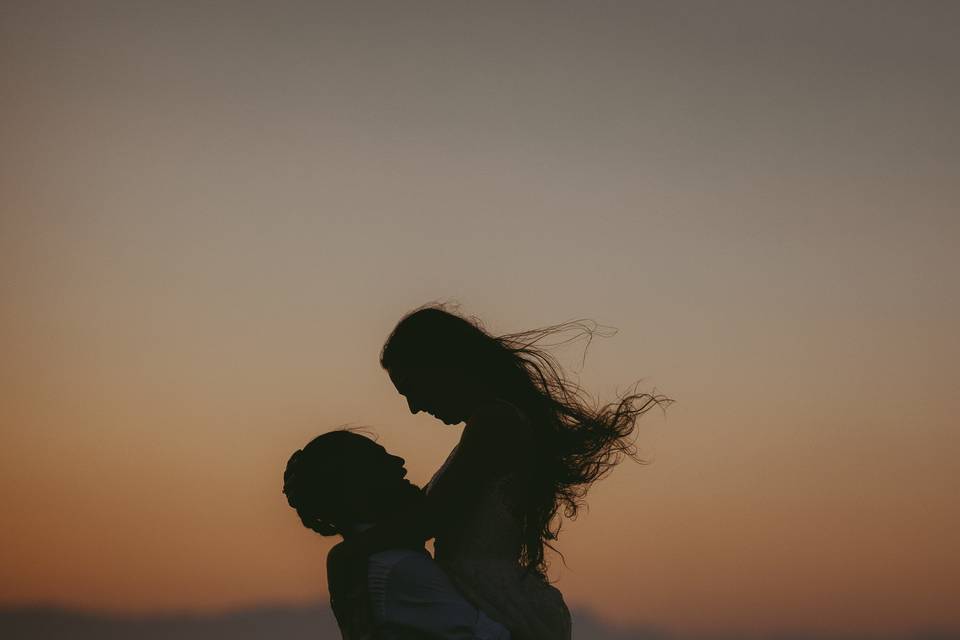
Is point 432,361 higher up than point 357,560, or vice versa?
point 432,361

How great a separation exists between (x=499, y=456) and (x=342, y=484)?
0.64 metres

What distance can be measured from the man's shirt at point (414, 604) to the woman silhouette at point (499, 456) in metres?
0.14

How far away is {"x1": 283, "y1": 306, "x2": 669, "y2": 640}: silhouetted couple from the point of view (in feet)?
14.1

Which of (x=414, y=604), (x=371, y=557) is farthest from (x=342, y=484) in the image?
(x=414, y=604)

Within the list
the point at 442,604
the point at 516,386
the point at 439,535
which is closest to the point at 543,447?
the point at 516,386

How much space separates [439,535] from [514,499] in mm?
370

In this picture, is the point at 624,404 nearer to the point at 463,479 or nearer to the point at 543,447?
the point at 543,447

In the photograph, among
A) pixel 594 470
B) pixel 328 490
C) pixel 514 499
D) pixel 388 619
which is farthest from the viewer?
pixel 594 470

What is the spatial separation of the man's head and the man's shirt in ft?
0.69

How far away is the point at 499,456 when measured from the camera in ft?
15.5

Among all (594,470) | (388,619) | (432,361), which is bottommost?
(388,619)

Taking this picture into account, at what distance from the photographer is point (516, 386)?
5.09 m

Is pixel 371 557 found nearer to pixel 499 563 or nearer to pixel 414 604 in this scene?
pixel 414 604

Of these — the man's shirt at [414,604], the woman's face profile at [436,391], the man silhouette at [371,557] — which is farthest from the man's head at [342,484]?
the woman's face profile at [436,391]
